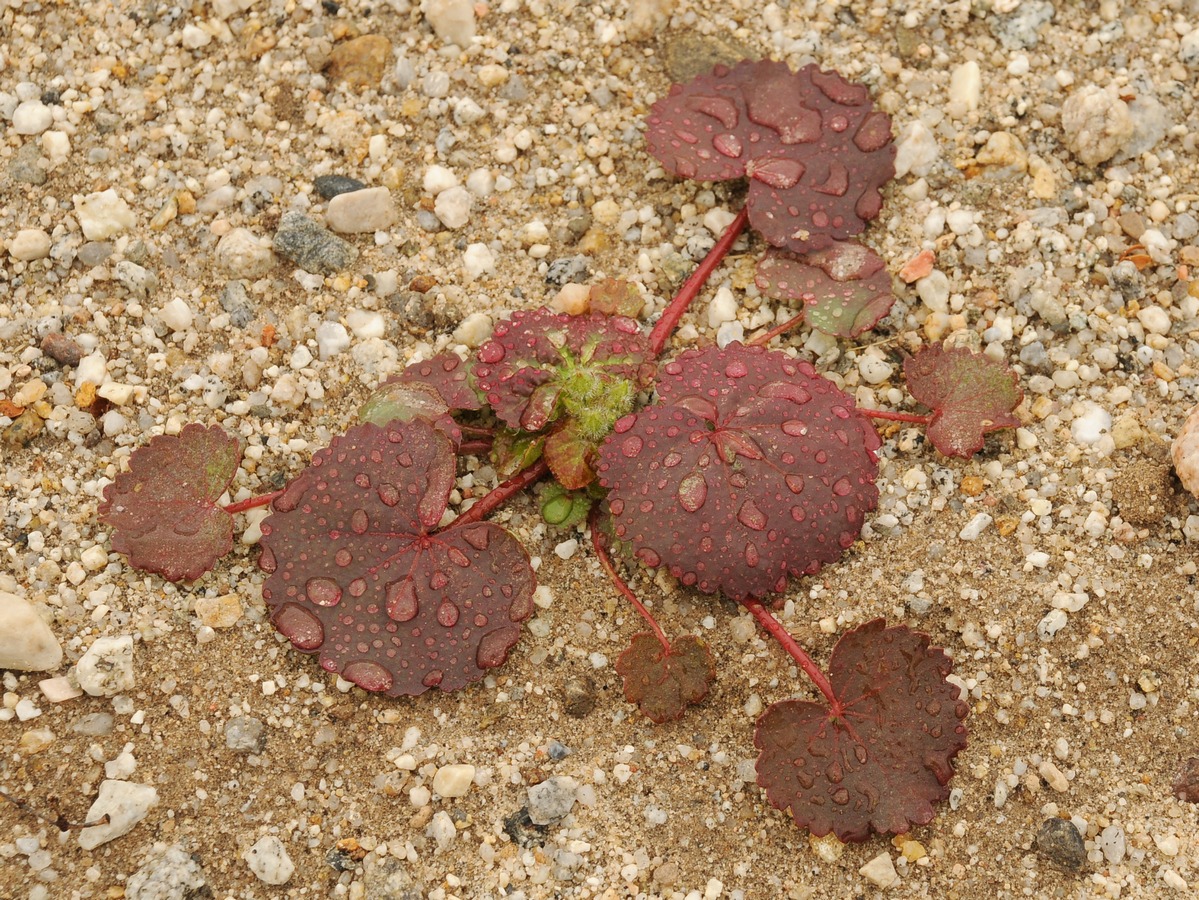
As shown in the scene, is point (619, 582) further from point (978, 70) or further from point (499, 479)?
point (978, 70)

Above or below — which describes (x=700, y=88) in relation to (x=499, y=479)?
above

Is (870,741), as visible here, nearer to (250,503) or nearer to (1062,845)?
(1062,845)

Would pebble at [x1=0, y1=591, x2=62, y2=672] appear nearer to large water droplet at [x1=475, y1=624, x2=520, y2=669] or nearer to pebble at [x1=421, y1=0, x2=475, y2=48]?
large water droplet at [x1=475, y1=624, x2=520, y2=669]

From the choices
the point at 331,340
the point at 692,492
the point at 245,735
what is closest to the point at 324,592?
the point at 245,735

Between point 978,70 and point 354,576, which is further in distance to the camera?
point 978,70

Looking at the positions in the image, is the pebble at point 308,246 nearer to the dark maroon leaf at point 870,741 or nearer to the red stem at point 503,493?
the red stem at point 503,493

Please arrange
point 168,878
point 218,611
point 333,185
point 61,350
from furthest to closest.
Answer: point 333,185
point 61,350
point 218,611
point 168,878

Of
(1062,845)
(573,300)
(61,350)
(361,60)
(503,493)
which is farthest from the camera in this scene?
(361,60)

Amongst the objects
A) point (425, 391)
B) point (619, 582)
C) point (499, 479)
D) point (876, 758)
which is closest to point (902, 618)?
point (876, 758)
